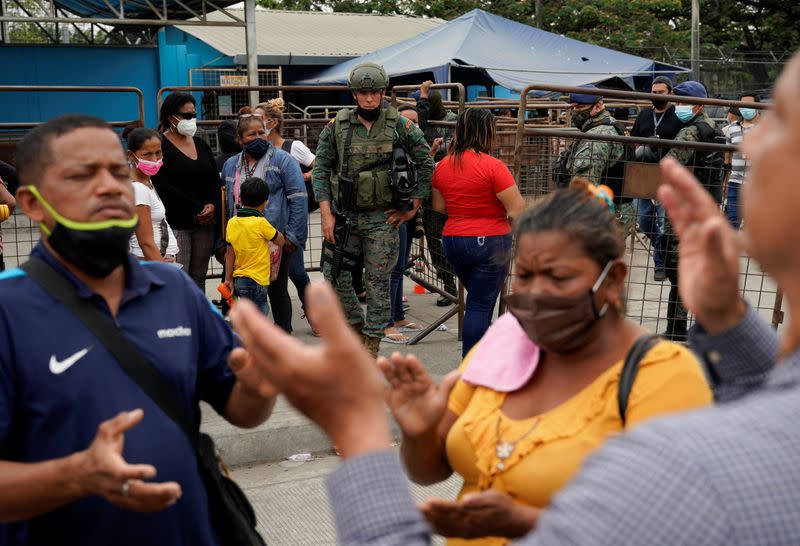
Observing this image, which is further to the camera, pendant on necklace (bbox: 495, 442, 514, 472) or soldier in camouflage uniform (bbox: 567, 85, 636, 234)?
soldier in camouflage uniform (bbox: 567, 85, 636, 234)

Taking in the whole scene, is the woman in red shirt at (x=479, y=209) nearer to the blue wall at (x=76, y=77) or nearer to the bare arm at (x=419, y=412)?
the bare arm at (x=419, y=412)

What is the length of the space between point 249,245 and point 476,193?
1.71 meters

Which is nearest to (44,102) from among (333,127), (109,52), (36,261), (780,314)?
(109,52)

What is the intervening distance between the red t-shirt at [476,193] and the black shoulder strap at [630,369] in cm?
433

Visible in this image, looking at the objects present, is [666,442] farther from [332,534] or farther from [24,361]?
[332,534]

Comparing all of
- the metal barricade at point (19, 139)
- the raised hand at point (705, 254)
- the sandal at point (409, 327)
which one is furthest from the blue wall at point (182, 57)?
the raised hand at point (705, 254)

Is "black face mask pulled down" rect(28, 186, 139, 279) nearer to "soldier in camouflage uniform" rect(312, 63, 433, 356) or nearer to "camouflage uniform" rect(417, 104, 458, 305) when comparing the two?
"soldier in camouflage uniform" rect(312, 63, 433, 356)

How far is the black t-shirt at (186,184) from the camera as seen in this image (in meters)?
7.18

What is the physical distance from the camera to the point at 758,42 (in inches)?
1539

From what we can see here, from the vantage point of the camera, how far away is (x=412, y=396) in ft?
7.70

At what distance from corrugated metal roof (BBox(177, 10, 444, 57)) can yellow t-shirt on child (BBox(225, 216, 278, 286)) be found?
65.5 feet

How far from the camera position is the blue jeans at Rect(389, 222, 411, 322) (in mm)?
8102

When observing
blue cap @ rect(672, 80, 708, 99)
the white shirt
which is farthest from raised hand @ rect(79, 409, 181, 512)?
blue cap @ rect(672, 80, 708, 99)

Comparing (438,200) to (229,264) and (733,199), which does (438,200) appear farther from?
(733,199)
